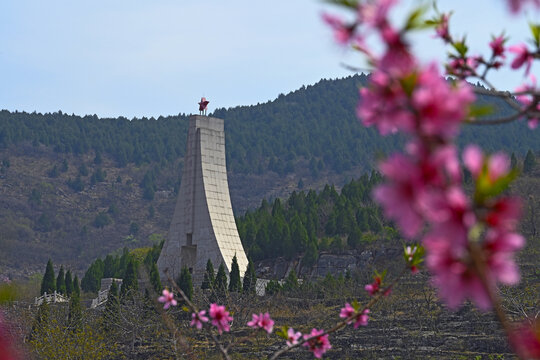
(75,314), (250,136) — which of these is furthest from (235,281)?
(250,136)

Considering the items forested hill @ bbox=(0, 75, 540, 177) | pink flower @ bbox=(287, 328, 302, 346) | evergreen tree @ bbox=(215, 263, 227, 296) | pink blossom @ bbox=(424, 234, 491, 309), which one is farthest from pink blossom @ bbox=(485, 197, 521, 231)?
forested hill @ bbox=(0, 75, 540, 177)

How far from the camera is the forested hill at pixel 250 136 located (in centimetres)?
10575

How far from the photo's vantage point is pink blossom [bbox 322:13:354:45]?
1758mm

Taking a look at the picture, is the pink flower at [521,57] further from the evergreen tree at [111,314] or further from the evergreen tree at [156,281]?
the evergreen tree at [156,281]

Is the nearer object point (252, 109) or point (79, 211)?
point (79, 211)

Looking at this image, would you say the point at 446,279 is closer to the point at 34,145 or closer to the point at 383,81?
the point at 383,81

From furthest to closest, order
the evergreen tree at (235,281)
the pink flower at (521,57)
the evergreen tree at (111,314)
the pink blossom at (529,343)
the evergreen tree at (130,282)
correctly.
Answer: the evergreen tree at (235,281), the evergreen tree at (130,282), the evergreen tree at (111,314), the pink flower at (521,57), the pink blossom at (529,343)

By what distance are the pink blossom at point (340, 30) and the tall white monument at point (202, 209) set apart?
1218 inches

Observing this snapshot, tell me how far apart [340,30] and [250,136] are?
111457 millimetres

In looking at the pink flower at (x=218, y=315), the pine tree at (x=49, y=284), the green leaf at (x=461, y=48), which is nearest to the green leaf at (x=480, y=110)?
the green leaf at (x=461, y=48)

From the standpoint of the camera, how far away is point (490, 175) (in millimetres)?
1476

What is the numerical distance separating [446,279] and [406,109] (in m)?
0.30

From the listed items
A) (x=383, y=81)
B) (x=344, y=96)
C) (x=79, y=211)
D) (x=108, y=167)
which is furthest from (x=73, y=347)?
(x=344, y=96)

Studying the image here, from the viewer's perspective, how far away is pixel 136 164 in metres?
107
